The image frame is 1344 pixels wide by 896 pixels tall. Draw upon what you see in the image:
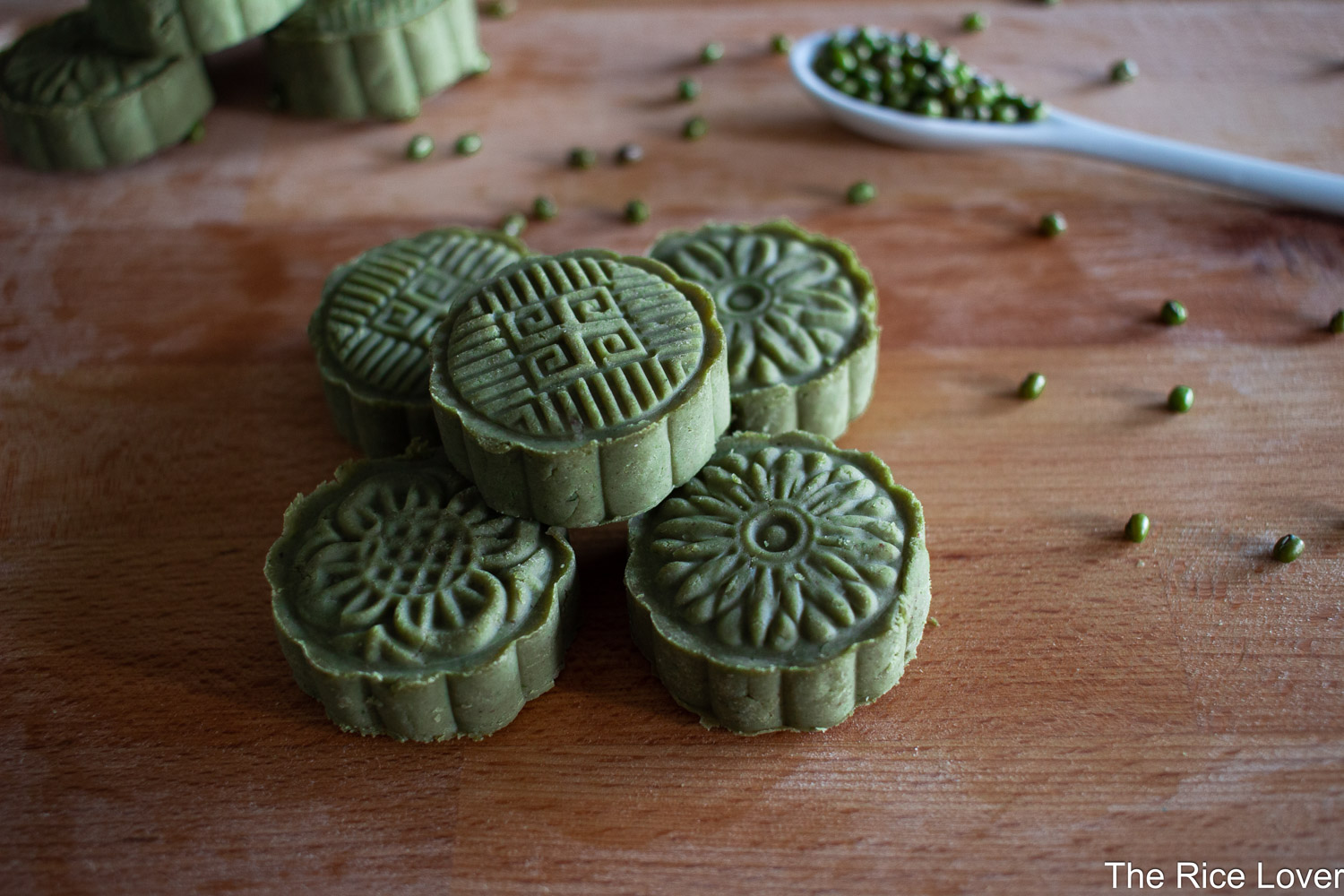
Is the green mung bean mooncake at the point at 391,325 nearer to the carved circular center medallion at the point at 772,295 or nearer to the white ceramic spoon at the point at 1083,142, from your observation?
the carved circular center medallion at the point at 772,295

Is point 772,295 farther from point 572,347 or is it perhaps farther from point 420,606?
point 420,606

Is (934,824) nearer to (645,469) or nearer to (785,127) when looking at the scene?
(645,469)

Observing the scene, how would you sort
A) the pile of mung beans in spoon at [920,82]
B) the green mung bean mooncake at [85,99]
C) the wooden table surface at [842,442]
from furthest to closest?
the pile of mung beans in spoon at [920,82] < the green mung bean mooncake at [85,99] < the wooden table surface at [842,442]

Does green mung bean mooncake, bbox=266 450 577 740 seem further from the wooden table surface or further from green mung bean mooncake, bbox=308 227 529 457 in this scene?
green mung bean mooncake, bbox=308 227 529 457

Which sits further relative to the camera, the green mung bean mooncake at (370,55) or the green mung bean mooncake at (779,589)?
the green mung bean mooncake at (370,55)

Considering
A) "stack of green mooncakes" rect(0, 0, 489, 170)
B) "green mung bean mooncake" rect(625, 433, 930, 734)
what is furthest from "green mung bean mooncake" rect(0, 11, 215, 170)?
"green mung bean mooncake" rect(625, 433, 930, 734)

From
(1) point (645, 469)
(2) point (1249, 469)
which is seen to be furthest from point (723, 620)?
(2) point (1249, 469)

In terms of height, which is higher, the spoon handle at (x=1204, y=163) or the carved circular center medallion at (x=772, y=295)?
the carved circular center medallion at (x=772, y=295)

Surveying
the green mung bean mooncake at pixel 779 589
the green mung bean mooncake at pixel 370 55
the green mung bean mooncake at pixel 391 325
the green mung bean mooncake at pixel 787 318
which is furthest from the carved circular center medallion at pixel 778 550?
the green mung bean mooncake at pixel 370 55
